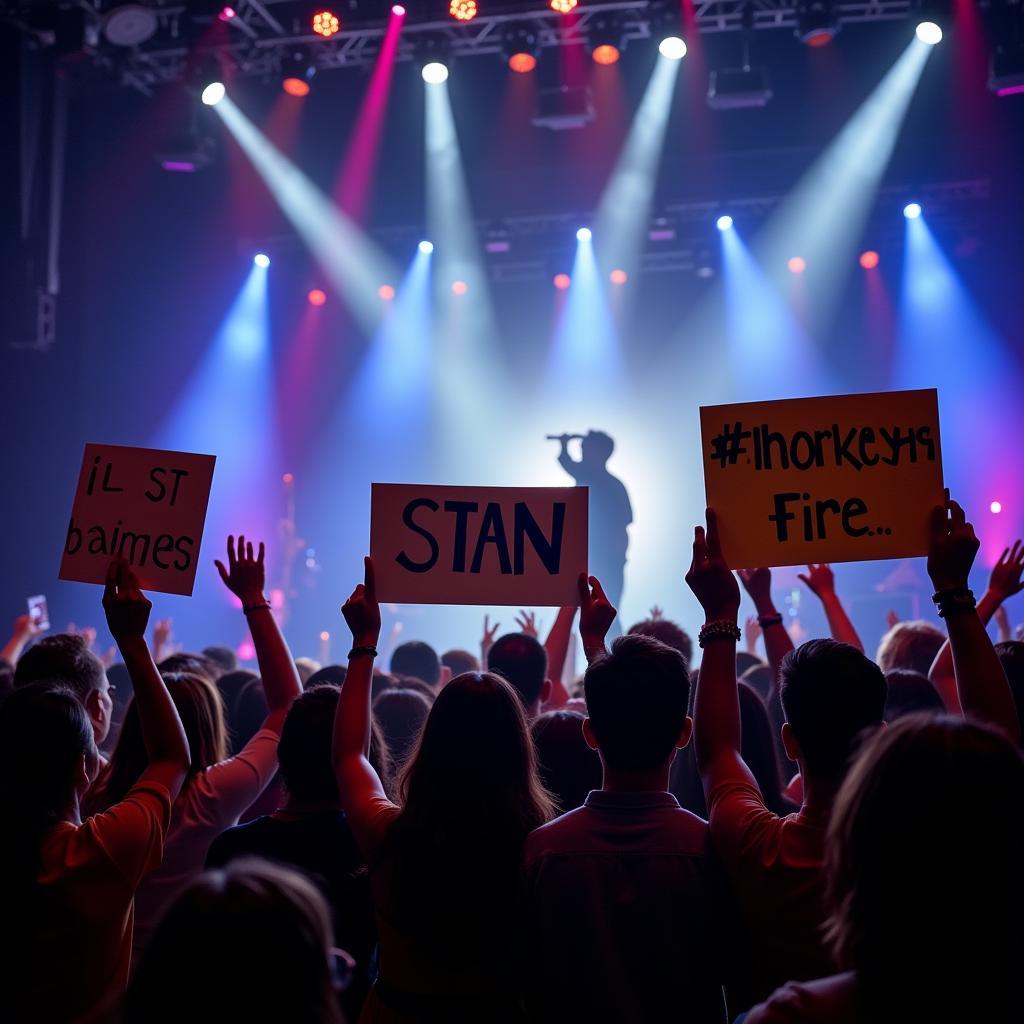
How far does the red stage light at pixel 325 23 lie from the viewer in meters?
9.72

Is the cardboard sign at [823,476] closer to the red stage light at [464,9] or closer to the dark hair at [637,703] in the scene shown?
the dark hair at [637,703]

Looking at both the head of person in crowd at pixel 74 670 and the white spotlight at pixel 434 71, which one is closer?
the head of person in crowd at pixel 74 670

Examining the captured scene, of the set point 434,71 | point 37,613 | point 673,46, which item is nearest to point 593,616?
point 37,613

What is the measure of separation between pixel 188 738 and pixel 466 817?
111 centimetres

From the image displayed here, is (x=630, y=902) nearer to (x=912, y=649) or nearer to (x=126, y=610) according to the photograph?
(x=126, y=610)

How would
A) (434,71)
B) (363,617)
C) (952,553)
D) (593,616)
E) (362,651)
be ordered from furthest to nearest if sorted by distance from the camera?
(434,71), (593,616), (363,617), (362,651), (952,553)

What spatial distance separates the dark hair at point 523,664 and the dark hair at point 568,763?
0.95m

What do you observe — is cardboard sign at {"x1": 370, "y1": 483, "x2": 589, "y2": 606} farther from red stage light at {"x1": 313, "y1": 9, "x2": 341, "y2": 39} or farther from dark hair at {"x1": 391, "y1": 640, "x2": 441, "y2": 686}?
red stage light at {"x1": 313, "y1": 9, "x2": 341, "y2": 39}

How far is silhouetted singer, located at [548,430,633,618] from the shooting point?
8.56 m

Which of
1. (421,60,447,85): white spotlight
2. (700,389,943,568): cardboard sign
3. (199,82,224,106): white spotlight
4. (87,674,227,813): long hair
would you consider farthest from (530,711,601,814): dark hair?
(199,82,224,106): white spotlight

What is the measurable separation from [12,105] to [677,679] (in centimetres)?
1013

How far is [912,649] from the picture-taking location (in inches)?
150

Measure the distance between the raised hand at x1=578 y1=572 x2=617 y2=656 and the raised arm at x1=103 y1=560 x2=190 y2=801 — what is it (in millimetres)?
1097

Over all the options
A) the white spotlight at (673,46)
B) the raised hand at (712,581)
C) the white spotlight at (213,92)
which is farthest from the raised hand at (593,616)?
the white spotlight at (213,92)
